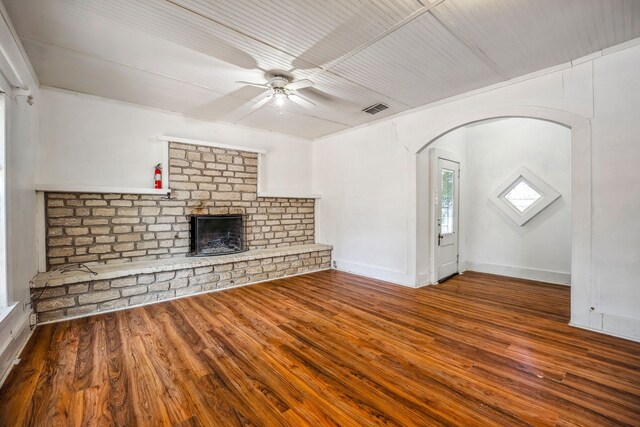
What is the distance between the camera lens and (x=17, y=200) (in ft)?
8.38

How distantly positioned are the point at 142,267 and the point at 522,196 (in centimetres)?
621

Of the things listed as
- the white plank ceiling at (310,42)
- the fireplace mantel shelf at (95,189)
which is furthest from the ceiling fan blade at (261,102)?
the fireplace mantel shelf at (95,189)

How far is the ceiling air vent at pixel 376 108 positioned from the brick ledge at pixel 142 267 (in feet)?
8.78

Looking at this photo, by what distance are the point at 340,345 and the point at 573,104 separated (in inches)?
133

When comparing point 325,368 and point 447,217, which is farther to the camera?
point 447,217

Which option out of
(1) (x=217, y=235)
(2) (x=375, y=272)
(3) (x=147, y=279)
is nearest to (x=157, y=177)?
(1) (x=217, y=235)

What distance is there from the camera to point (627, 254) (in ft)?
8.42

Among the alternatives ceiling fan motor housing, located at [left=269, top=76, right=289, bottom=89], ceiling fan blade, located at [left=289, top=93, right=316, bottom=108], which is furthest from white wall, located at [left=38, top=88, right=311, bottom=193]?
ceiling fan motor housing, located at [left=269, top=76, right=289, bottom=89]

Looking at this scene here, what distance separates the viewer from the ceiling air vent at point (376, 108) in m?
4.07

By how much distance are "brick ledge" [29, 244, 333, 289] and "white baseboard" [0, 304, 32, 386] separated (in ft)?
1.30

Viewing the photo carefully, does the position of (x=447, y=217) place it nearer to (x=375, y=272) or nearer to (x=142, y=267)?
(x=375, y=272)

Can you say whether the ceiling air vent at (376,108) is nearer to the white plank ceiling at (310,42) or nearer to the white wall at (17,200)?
the white plank ceiling at (310,42)

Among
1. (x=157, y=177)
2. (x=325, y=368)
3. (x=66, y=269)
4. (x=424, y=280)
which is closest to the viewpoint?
(x=325, y=368)

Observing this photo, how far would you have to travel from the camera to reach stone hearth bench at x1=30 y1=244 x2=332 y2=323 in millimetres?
3023
